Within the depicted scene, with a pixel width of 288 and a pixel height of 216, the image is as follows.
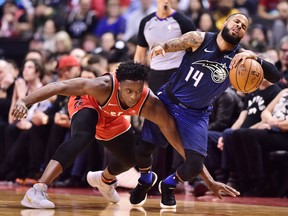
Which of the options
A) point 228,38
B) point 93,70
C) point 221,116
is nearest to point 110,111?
point 228,38

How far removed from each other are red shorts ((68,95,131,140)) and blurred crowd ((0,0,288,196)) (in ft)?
7.40

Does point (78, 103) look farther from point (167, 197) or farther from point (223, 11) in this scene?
point (223, 11)

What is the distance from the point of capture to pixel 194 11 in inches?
496

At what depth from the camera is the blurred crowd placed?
29.7 ft

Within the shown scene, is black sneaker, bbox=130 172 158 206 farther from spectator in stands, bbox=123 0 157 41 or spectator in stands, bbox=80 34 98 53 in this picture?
spectator in stands, bbox=123 0 157 41

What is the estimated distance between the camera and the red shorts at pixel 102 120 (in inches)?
254

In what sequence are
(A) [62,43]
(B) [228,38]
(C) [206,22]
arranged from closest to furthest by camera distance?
(B) [228,38], (C) [206,22], (A) [62,43]

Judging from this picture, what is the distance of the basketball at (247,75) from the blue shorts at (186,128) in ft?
2.03

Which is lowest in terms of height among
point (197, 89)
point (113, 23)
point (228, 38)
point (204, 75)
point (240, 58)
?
point (113, 23)

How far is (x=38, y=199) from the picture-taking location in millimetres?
6059

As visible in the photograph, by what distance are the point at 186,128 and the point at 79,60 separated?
15.3ft

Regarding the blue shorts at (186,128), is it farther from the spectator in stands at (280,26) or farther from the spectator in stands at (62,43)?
the spectator in stands at (62,43)

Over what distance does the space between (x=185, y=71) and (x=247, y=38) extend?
5000mm

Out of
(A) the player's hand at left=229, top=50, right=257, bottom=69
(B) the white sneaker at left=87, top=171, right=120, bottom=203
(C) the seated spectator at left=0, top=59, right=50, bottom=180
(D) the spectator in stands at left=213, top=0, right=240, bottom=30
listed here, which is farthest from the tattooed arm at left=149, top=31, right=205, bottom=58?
(D) the spectator in stands at left=213, top=0, right=240, bottom=30
